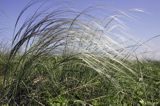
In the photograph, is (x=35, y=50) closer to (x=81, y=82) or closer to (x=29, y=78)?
(x=29, y=78)

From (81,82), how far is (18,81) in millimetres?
560

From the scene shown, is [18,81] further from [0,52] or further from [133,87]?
[0,52]

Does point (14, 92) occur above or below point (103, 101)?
above

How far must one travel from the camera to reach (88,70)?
3264mm

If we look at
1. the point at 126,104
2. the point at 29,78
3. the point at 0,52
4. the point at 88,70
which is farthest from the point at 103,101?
the point at 0,52

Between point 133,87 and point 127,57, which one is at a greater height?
point 127,57

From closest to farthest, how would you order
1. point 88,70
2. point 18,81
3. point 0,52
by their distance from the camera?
point 18,81 < point 88,70 < point 0,52

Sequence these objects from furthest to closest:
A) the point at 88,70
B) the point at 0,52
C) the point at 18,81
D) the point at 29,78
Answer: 1. the point at 0,52
2. the point at 88,70
3. the point at 29,78
4. the point at 18,81

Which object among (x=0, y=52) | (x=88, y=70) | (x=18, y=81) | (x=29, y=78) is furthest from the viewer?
(x=0, y=52)

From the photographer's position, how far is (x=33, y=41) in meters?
3.05

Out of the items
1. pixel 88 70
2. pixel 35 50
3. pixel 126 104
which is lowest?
pixel 126 104

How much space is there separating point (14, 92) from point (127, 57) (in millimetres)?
1103

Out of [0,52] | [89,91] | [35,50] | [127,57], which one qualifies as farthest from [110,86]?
[0,52]

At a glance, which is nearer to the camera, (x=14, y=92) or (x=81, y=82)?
(x=14, y=92)
